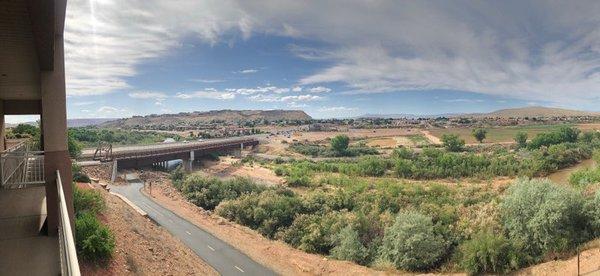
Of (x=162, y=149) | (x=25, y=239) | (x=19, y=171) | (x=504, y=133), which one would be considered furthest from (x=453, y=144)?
A: (x=25, y=239)

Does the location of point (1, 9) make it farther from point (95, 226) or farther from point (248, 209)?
point (248, 209)

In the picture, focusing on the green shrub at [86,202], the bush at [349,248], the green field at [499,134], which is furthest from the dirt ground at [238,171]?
the green field at [499,134]

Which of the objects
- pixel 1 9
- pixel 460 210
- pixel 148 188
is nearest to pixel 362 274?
pixel 460 210

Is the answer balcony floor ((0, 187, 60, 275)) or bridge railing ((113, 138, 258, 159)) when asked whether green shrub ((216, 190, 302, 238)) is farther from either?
bridge railing ((113, 138, 258, 159))

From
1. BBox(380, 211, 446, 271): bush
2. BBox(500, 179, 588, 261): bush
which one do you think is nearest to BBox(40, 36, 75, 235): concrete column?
BBox(380, 211, 446, 271): bush

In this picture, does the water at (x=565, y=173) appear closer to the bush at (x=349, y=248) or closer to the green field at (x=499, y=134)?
the bush at (x=349, y=248)

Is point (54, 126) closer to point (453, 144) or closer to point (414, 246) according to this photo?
point (414, 246)
